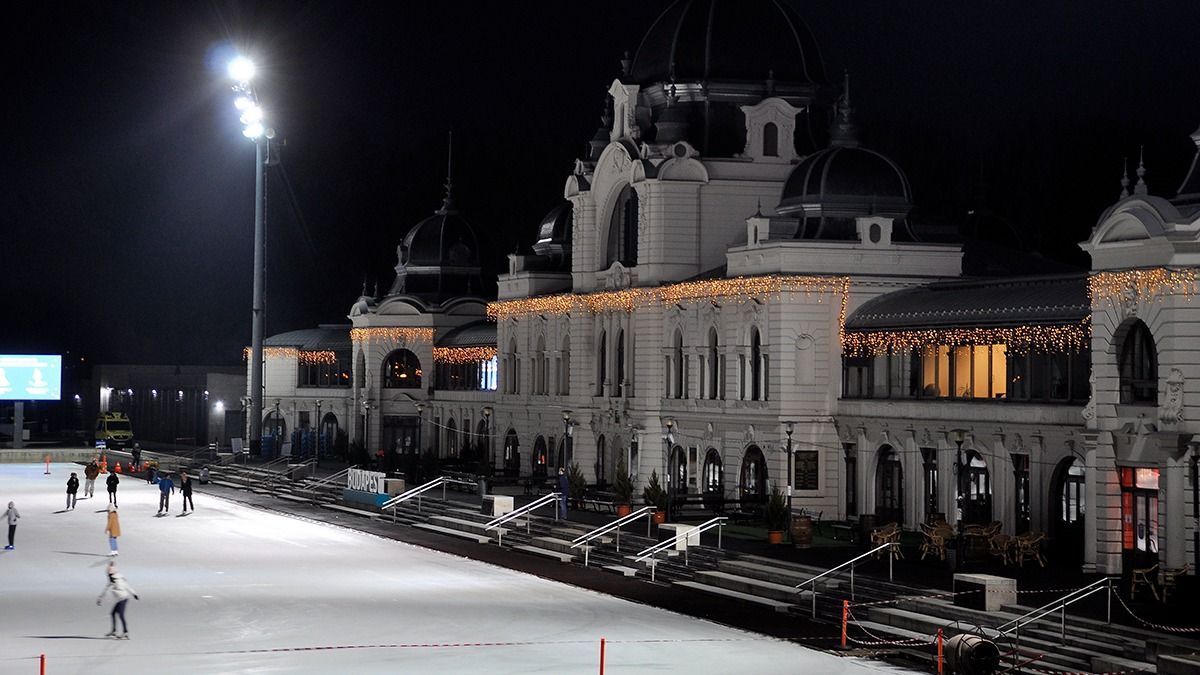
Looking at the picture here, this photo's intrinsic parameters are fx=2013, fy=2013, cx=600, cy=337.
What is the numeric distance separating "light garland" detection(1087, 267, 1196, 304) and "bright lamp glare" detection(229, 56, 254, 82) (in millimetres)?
51405

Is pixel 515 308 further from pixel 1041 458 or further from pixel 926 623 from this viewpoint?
pixel 926 623

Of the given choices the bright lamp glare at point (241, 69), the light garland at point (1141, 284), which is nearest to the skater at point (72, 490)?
the bright lamp glare at point (241, 69)

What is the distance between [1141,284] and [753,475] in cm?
2652

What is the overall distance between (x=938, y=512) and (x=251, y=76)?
43.6m

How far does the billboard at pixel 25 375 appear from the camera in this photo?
12100 centimetres

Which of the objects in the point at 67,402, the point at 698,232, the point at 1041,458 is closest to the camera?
the point at 1041,458

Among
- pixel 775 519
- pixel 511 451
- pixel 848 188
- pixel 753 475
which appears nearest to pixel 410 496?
pixel 753 475

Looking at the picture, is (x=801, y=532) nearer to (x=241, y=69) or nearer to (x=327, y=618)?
(x=327, y=618)

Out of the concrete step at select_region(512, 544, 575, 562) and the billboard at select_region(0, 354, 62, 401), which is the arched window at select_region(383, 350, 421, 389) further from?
the concrete step at select_region(512, 544, 575, 562)

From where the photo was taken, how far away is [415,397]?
11744cm

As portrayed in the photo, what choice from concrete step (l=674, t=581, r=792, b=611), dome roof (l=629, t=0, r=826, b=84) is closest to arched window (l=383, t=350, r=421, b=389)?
dome roof (l=629, t=0, r=826, b=84)

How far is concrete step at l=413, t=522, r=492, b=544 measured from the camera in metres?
67.4

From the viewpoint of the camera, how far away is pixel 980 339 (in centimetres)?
6044

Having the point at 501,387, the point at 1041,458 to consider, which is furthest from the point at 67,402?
the point at 1041,458
